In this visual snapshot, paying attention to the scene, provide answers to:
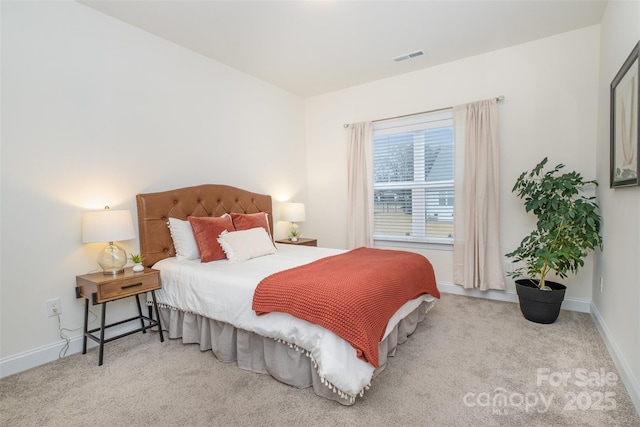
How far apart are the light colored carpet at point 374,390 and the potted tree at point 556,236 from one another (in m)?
0.30

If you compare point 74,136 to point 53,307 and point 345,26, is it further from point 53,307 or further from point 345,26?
point 345,26

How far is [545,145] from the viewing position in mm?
3256

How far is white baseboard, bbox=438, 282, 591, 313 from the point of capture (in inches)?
123

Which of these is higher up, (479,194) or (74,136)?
(74,136)

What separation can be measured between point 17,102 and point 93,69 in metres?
0.62

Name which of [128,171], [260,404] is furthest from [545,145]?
[128,171]

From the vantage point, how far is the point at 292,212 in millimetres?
4262

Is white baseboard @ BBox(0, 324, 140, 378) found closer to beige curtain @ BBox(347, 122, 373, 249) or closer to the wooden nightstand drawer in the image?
the wooden nightstand drawer

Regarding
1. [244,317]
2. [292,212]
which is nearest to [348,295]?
[244,317]

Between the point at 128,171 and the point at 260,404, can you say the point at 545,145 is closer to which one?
the point at 260,404

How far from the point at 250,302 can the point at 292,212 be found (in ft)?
7.45

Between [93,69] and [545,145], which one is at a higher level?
[93,69]

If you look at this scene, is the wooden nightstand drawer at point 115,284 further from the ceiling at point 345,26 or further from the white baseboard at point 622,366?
the white baseboard at point 622,366

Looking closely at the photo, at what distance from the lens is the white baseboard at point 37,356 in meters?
2.15
